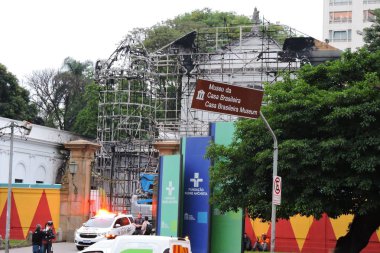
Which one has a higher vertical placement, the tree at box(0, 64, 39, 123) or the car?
the tree at box(0, 64, 39, 123)

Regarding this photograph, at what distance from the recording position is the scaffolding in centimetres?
5909

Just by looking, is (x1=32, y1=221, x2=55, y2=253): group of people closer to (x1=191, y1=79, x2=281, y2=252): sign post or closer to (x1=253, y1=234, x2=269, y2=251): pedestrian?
(x1=253, y1=234, x2=269, y2=251): pedestrian

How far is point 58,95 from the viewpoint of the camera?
8506 centimetres

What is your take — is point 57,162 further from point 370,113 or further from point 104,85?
point 370,113

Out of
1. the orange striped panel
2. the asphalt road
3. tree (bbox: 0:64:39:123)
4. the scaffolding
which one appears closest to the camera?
the orange striped panel

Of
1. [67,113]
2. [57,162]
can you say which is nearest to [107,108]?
A: [57,162]

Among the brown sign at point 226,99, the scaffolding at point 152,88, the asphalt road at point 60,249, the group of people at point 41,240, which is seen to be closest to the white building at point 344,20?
the scaffolding at point 152,88

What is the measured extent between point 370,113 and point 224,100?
5.31 metres

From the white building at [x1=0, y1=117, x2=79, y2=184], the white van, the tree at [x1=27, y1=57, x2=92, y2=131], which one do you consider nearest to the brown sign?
the white van

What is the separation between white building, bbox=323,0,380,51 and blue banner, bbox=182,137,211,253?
68585 mm

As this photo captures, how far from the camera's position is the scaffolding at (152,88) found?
5909 cm

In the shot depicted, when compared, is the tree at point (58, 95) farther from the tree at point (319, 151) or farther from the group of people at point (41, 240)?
the tree at point (319, 151)

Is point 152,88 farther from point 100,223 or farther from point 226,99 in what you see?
point 226,99

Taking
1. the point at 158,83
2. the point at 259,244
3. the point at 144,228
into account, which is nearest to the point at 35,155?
the point at 158,83
